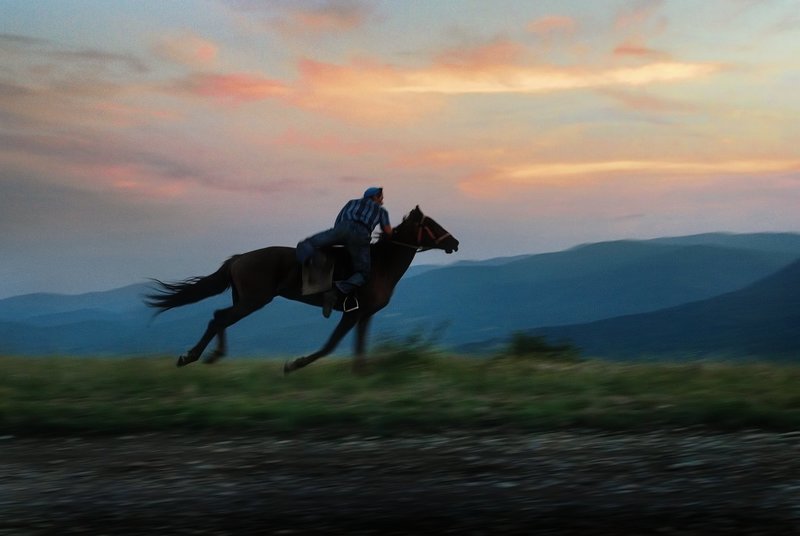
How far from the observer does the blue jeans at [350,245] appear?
11.9 meters

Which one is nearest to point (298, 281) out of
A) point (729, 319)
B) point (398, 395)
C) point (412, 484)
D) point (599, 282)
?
point (398, 395)

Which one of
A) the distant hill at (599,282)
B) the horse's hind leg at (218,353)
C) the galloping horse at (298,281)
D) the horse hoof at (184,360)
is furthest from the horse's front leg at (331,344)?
the distant hill at (599,282)

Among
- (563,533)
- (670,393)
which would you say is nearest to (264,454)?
(563,533)

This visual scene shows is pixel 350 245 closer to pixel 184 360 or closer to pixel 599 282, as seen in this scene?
pixel 184 360

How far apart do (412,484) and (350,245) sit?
6.04m

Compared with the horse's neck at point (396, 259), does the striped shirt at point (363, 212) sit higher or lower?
higher

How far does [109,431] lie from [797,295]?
6568 centimetres

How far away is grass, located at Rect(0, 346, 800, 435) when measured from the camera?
8.74 m

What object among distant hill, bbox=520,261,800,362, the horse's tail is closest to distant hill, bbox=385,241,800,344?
distant hill, bbox=520,261,800,362

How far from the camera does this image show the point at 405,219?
41.8 feet

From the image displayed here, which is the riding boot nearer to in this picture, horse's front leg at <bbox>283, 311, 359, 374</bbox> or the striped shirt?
horse's front leg at <bbox>283, 311, 359, 374</bbox>

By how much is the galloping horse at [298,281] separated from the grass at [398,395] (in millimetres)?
367

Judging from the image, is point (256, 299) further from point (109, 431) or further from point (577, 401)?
point (577, 401)

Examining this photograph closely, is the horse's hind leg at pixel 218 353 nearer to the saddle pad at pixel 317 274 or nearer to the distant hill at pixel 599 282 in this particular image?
the saddle pad at pixel 317 274
